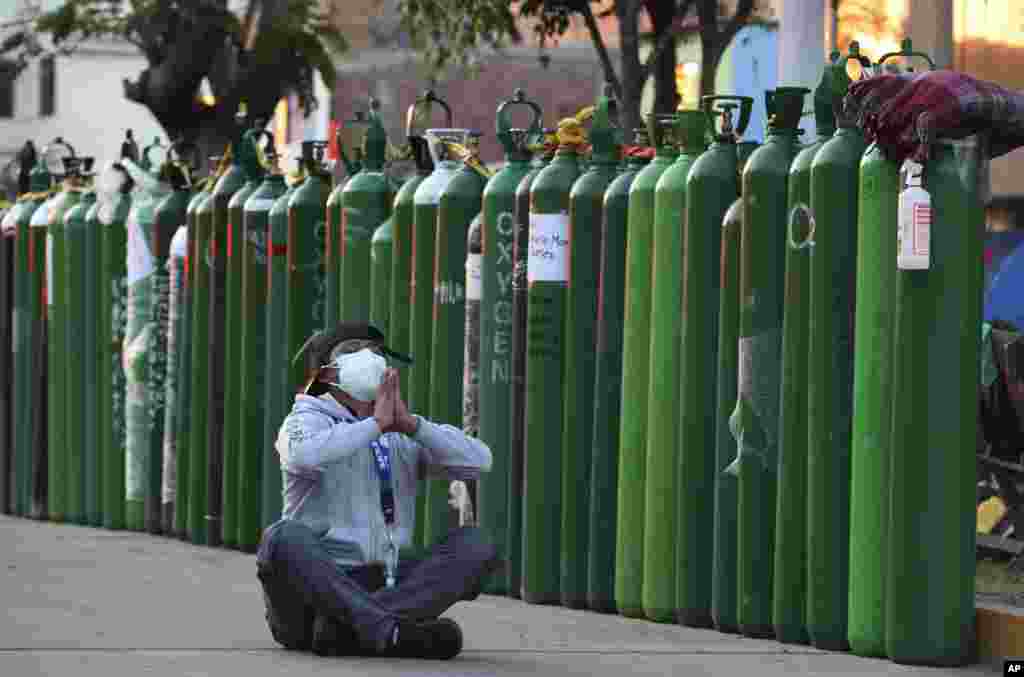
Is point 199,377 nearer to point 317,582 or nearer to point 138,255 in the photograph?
point 138,255

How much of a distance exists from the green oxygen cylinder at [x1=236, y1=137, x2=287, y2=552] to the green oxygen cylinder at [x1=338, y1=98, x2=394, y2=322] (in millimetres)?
877

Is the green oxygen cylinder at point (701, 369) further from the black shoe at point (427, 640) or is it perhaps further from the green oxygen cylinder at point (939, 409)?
the black shoe at point (427, 640)

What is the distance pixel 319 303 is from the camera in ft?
42.1

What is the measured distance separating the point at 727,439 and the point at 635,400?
0.67 metres

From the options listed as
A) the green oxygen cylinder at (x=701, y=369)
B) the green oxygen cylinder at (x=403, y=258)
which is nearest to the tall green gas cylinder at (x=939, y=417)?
the green oxygen cylinder at (x=701, y=369)

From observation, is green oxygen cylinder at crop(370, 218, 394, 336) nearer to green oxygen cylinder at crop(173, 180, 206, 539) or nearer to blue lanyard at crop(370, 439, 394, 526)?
green oxygen cylinder at crop(173, 180, 206, 539)

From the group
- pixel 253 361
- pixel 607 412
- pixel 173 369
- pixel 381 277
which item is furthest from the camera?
pixel 173 369

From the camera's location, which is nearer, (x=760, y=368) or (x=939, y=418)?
(x=939, y=418)

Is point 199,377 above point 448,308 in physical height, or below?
below

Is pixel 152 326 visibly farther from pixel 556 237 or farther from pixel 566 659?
pixel 566 659

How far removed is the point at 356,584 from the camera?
27.7 feet

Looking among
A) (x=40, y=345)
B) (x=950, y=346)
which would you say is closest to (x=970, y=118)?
(x=950, y=346)

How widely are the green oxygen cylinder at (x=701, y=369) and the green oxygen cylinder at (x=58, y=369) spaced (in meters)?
6.12

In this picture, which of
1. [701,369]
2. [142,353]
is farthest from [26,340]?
[701,369]
